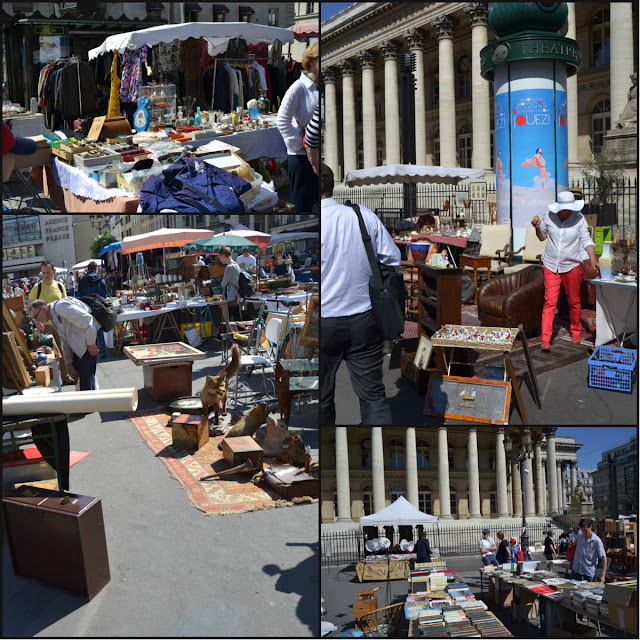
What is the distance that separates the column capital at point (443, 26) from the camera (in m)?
28.9

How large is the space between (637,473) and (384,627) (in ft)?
6.36

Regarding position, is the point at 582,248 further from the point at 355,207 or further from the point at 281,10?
the point at 281,10

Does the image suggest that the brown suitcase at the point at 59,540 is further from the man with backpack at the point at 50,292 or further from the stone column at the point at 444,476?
the stone column at the point at 444,476

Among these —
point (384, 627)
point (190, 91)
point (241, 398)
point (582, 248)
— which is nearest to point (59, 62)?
point (190, 91)

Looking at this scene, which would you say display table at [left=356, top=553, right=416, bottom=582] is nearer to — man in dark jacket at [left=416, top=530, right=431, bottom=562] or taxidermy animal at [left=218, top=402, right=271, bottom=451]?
man in dark jacket at [left=416, top=530, right=431, bottom=562]

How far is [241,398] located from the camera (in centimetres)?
700

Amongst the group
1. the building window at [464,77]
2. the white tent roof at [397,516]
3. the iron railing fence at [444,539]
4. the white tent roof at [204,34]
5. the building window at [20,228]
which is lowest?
the iron railing fence at [444,539]

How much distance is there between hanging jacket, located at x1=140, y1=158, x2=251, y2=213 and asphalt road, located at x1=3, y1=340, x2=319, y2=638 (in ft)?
6.49

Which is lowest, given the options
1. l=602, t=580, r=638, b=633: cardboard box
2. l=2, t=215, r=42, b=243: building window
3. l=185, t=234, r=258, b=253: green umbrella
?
l=602, t=580, r=638, b=633: cardboard box

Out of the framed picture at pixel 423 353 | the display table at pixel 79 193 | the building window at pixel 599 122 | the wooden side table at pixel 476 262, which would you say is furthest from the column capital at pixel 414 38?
the framed picture at pixel 423 353

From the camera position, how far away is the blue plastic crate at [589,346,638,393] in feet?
17.9

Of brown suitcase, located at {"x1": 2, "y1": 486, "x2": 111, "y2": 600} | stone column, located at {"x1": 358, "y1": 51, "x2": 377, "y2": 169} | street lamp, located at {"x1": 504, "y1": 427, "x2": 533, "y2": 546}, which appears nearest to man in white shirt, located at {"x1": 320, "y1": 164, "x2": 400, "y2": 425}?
street lamp, located at {"x1": 504, "y1": 427, "x2": 533, "y2": 546}

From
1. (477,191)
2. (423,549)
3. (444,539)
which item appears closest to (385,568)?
(423,549)

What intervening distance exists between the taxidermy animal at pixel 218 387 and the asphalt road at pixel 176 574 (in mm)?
1139
